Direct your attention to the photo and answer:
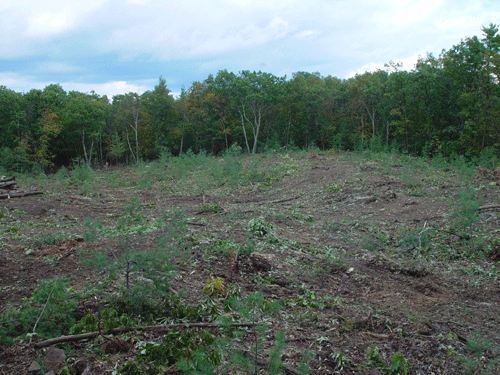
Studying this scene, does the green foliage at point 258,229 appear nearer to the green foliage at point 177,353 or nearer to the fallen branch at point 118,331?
the fallen branch at point 118,331

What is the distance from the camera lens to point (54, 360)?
8.61 ft

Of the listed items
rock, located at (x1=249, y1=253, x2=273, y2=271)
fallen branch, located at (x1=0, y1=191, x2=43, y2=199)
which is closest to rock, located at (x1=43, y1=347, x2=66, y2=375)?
rock, located at (x1=249, y1=253, x2=273, y2=271)

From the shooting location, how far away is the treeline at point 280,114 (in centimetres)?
2014

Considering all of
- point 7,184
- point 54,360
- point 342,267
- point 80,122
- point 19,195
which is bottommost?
point 342,267

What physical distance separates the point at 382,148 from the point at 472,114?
4.85 metres

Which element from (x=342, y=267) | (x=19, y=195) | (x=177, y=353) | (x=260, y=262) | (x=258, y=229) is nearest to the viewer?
(x=177, y=353)

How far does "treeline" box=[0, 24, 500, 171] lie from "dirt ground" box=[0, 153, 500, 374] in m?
11.8

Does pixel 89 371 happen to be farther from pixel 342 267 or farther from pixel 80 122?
pixel 80 122

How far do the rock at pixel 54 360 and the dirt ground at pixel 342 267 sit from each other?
12 cm

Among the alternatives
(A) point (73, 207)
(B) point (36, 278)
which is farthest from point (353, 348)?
(A) point (73, 207)

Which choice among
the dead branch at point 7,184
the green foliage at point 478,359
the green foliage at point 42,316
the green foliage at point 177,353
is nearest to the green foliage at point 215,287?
the green foliage at point 177,353

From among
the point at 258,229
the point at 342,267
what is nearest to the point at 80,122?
the point at 258,229

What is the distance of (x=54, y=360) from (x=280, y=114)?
31055mm

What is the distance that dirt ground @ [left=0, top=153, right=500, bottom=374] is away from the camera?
3.16 m
